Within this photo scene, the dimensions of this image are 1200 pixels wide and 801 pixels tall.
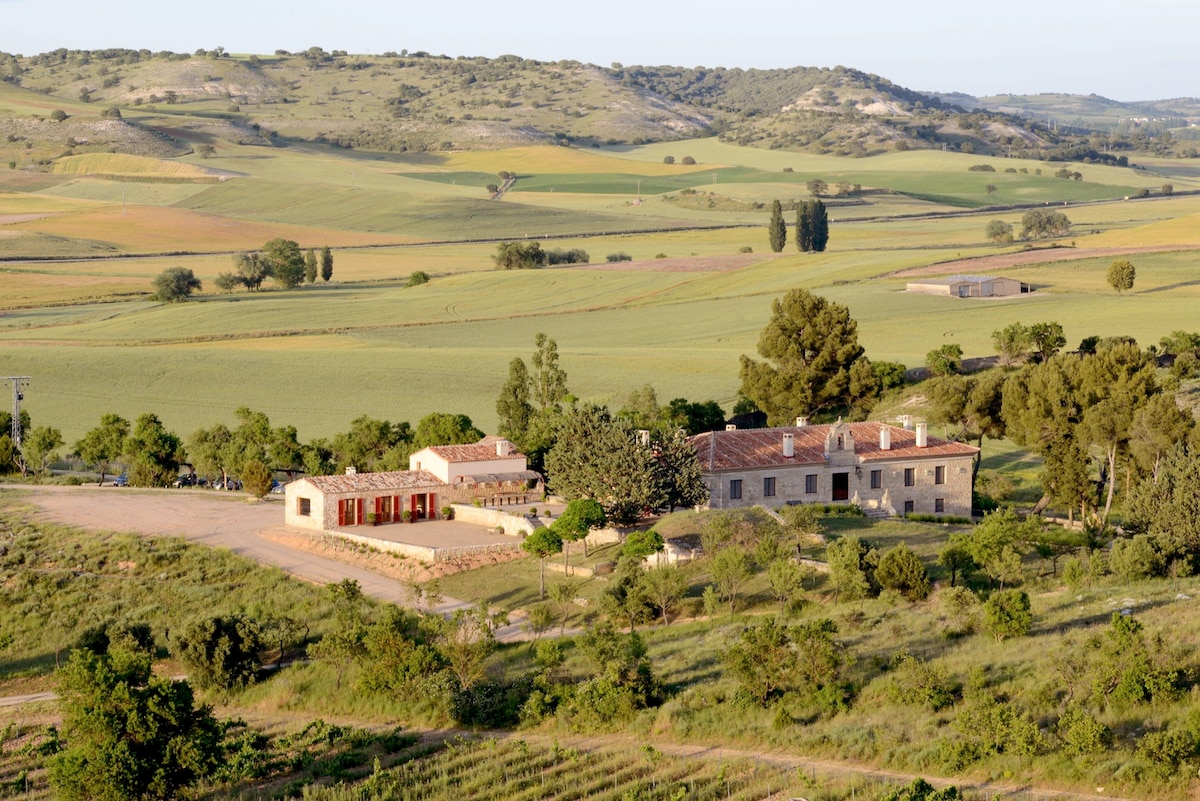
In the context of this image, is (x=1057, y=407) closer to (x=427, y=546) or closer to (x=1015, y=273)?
(x=427, y=546)

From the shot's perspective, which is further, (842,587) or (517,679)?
(842,587)

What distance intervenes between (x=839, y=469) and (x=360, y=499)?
17903 mm

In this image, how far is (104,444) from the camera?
69.4 m

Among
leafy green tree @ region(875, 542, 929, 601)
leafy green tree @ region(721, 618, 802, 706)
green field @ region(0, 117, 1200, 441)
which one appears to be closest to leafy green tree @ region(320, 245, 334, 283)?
green field @ region(0, 117, 1200, 441)

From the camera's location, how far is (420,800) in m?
29.3

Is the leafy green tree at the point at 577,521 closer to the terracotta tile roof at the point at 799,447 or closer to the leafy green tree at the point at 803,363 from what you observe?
the terracotta tile roof at the point at 799,447

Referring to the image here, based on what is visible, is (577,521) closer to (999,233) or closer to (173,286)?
(173,286)

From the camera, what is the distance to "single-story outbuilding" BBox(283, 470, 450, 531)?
180 feet

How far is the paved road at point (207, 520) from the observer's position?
48.8 m

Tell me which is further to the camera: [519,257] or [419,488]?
[519,257]

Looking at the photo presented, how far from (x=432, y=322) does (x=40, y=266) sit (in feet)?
172

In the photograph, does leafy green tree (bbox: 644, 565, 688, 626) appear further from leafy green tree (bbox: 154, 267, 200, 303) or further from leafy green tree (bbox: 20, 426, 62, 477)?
leafy green tree (bbox: 154, 267, 200, 303)

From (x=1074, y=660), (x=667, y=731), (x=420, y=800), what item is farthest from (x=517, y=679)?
(x=1074, y=660)

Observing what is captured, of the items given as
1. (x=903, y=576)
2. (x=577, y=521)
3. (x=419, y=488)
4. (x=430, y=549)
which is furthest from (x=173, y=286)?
(x=903, y=576)
